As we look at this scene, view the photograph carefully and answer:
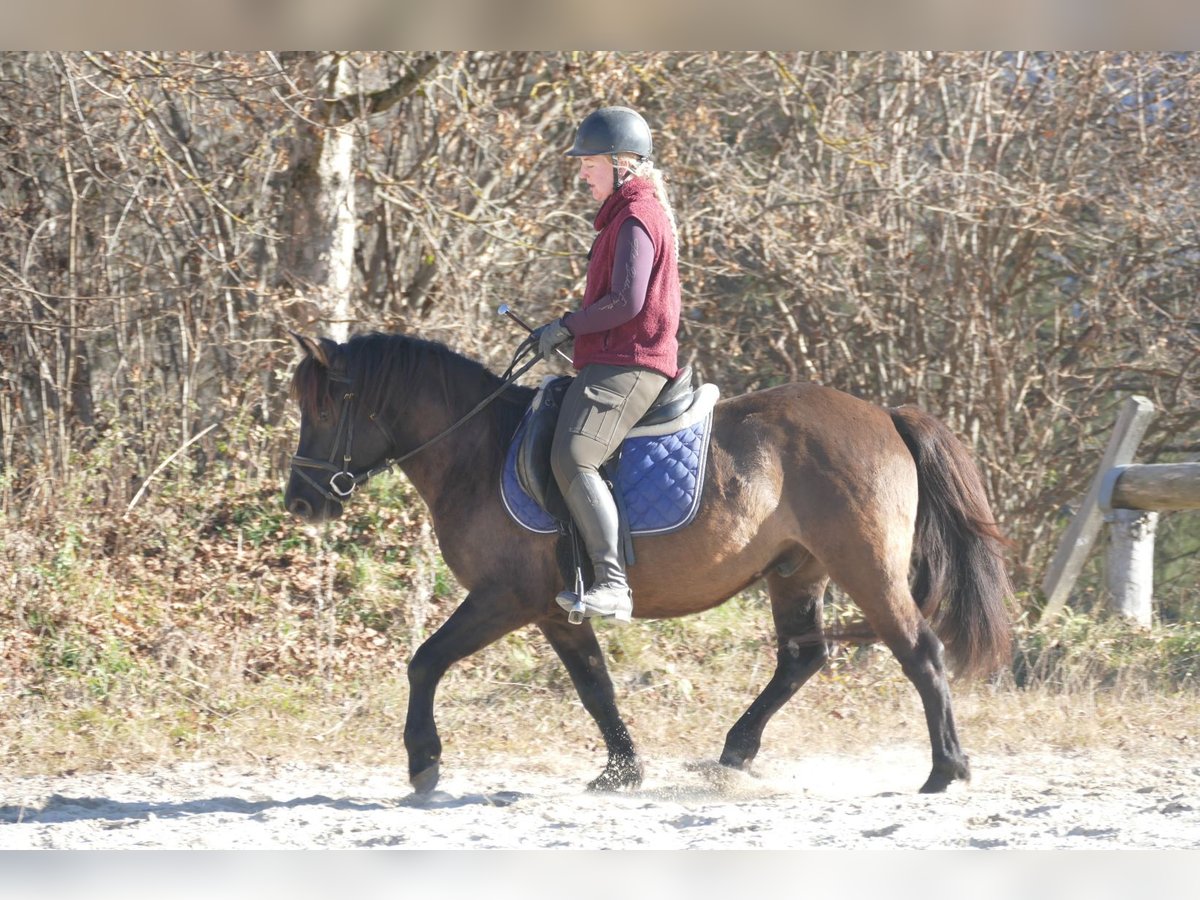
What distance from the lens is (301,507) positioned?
5.83m

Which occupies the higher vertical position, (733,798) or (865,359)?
(865,359)

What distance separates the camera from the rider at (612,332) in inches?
211

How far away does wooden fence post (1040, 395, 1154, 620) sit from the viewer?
8586 mm

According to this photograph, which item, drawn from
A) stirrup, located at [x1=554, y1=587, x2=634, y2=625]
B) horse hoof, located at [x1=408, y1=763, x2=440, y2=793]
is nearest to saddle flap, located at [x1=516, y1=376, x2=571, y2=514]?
stirrup, located at [x1=554, y1=587, x2=634, y2=625]

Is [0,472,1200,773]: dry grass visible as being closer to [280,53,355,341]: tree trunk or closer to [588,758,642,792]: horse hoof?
[588,758,642,792]: horse hoof

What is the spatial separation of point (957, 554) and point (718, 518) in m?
1.25

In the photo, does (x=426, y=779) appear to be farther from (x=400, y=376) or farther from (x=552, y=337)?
(x=552, y=337)

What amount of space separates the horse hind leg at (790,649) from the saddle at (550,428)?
1.06 meters

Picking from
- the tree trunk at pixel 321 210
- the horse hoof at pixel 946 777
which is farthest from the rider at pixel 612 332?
the tree trunk at pixel 321 210

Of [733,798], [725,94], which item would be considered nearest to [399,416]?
[733,798]

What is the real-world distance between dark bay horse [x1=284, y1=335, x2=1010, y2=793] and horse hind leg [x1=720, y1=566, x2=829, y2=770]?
7.2 inches
